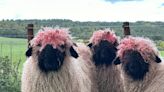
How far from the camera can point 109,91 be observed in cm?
1142

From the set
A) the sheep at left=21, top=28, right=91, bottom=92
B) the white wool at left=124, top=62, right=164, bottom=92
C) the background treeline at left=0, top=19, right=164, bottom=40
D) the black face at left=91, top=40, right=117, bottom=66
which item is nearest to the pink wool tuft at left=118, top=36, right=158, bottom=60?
the white wool at left=124, top=62, right=164, bottom=92

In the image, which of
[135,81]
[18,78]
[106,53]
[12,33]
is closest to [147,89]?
[135,81]

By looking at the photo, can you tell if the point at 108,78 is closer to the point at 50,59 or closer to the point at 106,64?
the point at 106,64

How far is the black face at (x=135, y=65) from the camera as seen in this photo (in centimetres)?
980

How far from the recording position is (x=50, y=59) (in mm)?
9445

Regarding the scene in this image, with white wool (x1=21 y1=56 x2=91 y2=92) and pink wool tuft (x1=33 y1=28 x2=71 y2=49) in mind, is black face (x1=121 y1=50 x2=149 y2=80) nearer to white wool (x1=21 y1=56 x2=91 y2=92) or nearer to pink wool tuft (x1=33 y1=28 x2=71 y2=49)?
white wool (x1=21 y1=56 x2=91 y2=92)

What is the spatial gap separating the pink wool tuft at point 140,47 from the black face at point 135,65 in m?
0.09

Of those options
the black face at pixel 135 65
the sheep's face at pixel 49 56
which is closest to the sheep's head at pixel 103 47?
the black face at pixel 135 65

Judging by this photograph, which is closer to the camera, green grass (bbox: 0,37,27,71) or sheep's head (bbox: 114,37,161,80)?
sheep's head (bbox: 114,37,161,80)

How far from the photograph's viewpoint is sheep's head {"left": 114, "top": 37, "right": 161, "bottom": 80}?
9.83 metres

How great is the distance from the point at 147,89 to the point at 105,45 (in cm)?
169

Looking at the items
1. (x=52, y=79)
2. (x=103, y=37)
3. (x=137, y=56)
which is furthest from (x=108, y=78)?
(x=52, y=79)

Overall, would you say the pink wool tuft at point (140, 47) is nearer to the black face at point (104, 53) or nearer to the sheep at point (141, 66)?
the sheep at point (141, 66)

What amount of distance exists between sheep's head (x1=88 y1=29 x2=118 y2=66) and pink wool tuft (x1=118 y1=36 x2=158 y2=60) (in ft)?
3.20
